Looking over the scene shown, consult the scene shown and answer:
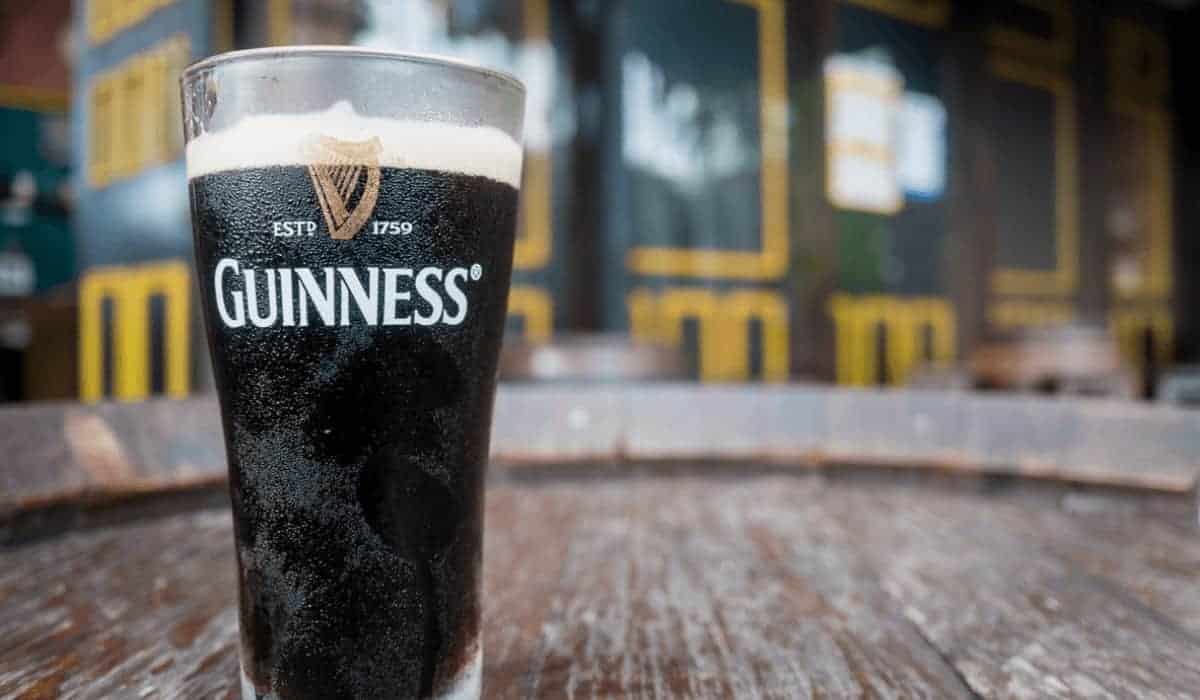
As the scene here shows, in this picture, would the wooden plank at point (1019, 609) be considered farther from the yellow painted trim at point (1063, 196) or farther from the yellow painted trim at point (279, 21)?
the yellow painted trim at point (1063, 196)

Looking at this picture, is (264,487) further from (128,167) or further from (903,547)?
(128,167)

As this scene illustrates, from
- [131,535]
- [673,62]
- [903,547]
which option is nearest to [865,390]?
[903,547]

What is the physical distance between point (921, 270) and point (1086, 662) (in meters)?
5.28

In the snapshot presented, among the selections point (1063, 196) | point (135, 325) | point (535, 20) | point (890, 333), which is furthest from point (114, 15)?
point (1063, 196)

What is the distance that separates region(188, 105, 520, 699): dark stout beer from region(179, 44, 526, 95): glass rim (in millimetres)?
27

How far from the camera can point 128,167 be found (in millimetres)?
3711

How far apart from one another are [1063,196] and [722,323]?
3.55 meters

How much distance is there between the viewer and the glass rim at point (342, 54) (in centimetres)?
31

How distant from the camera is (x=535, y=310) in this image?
3.88 m

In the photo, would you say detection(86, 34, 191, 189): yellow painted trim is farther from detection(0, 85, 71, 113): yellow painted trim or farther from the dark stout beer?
detection(0, 85, 71, 113): yellow painted trim

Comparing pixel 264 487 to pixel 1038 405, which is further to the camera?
pixel 1038 405

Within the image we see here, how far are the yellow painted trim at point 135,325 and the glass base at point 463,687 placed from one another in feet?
11.2

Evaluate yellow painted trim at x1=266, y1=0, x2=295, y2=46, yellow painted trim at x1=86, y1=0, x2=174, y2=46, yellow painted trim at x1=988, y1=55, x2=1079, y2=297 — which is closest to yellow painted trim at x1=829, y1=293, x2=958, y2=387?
yellow painted trim at x1=988, y1=55, x2=1079, y2=297

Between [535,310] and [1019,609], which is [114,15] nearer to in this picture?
[535,310]
